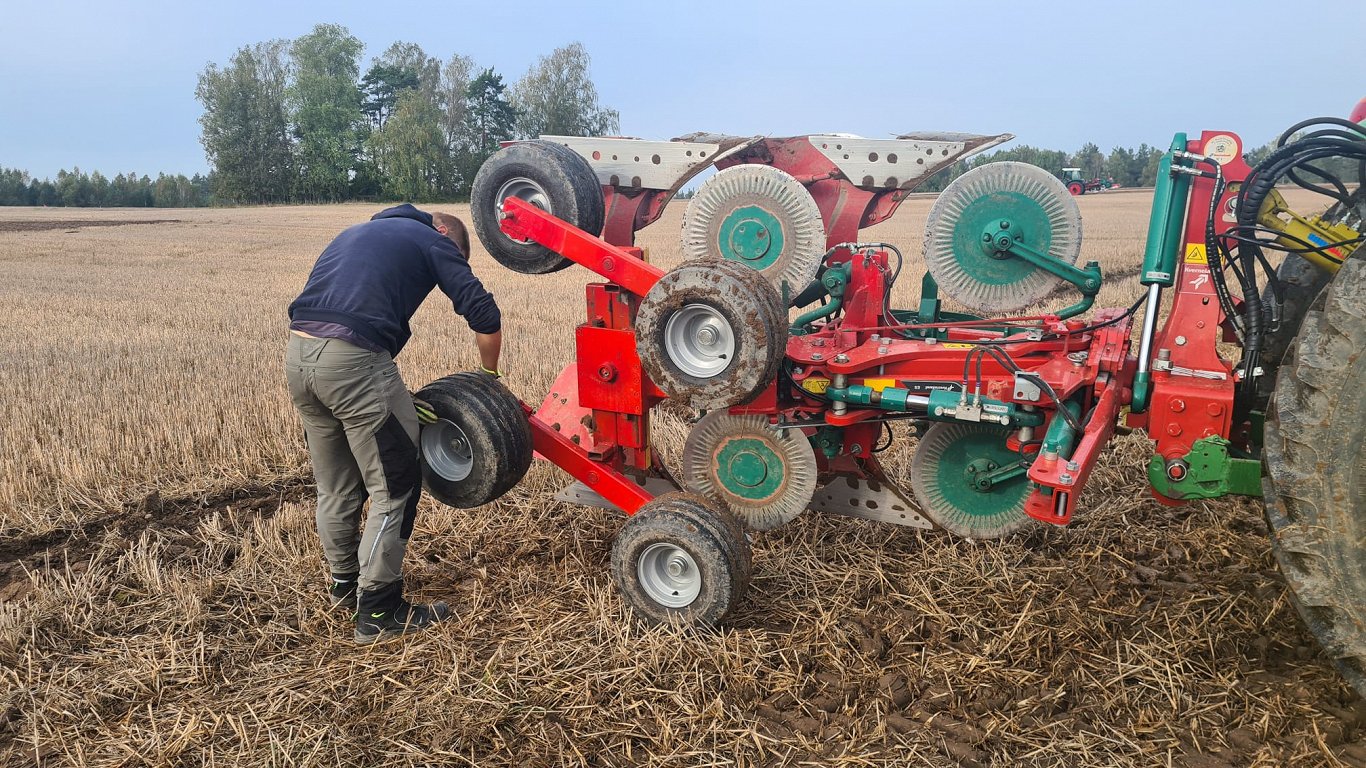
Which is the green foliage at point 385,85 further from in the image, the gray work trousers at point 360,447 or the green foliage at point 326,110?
the gray work trousers at point 360,447

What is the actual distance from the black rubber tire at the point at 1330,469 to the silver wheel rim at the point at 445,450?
332cm

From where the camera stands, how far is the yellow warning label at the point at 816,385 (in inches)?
157

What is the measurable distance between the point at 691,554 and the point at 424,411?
1454 millimetres

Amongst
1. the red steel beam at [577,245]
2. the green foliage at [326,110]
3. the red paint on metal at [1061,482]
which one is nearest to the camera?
the red paint on metal at [1061,482]

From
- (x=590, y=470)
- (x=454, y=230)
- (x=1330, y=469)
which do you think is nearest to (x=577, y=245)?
(x=454, y=230)

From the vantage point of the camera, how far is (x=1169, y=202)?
11.5 ft

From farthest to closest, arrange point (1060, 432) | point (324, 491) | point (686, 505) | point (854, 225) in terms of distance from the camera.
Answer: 1. point (854, 225)
2. point (324, 491)
3. point (686, 505)
4. point (1060, 432)

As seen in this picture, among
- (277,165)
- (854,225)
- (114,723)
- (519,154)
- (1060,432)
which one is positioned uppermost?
(277,165)

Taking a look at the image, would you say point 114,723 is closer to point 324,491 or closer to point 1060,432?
point 324,491

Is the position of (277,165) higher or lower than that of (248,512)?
higher

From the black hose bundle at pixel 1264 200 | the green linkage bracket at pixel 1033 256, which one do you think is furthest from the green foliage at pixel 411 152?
the black hose bundle at pixel 1264 200

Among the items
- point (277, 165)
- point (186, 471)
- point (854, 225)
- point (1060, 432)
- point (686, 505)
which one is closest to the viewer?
point (1060, 432)

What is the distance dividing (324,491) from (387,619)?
706 mm

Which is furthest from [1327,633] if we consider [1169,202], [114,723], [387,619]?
[114,723]
